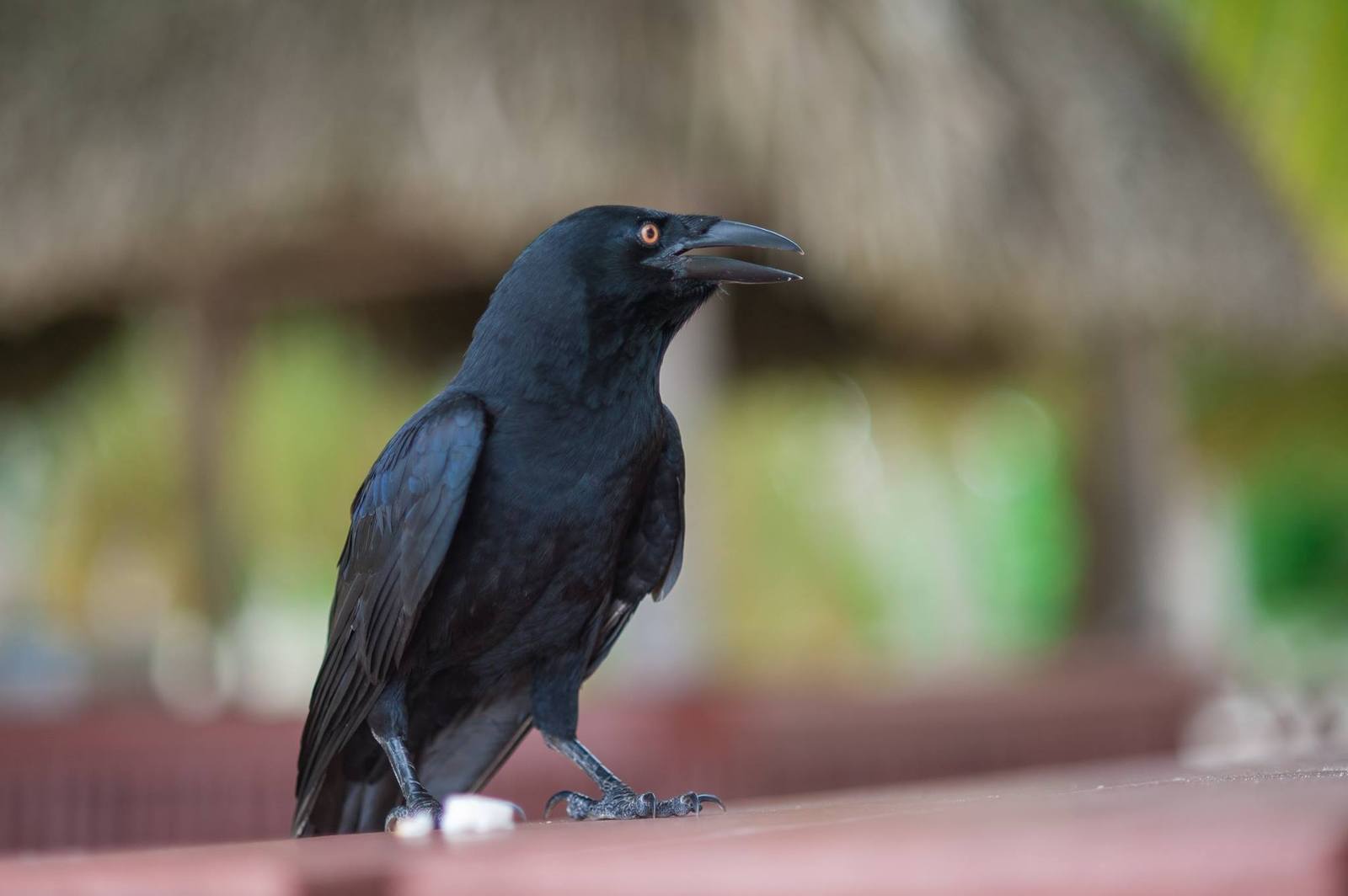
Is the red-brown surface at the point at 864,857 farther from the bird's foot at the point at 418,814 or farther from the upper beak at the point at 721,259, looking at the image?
the upper beak at the point at 721,259

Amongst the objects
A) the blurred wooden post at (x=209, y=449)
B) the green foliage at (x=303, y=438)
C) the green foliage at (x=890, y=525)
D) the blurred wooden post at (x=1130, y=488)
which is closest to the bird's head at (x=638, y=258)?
the green foliage at (x=303, y=438)

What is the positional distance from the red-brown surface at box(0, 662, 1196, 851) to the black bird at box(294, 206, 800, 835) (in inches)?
101

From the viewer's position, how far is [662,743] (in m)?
4.68

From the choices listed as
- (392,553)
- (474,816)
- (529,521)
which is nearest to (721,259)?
(529,521)

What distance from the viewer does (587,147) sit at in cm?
498

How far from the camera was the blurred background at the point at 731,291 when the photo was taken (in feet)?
16.4

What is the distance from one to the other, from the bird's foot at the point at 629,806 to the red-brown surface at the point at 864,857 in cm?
43

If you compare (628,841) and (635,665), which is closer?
(628,841)

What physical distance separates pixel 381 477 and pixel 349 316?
6613 millimetres

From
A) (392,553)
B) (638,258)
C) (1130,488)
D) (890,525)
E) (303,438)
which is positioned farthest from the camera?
(890,525)

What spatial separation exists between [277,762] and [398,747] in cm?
342

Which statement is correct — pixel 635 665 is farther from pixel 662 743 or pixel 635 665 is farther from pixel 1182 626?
pixel 1182 626

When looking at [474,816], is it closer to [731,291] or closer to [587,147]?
[587,147]

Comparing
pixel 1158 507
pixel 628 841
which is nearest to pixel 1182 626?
pixel 1158 507
